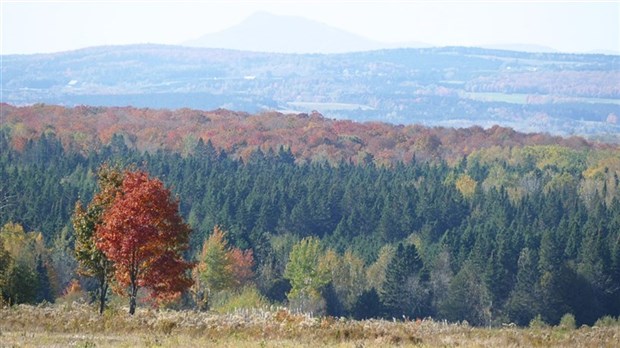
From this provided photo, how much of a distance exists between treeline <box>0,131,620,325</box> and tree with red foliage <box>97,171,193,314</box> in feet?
33.0

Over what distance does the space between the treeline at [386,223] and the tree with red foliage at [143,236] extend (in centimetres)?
1007

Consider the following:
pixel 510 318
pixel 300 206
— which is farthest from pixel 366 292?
pixel 300 206

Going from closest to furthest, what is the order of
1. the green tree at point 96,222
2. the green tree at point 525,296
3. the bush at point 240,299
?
the green tree at point 96,222, the bush at point 240,299, the green tree at point 525,296

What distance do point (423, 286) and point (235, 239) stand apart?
16.7m

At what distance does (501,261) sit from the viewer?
74562 mm

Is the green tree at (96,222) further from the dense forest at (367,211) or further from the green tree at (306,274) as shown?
the green tree at (306,274)

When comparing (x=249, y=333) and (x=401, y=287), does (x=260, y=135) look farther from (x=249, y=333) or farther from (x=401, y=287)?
(x=249, y=333)

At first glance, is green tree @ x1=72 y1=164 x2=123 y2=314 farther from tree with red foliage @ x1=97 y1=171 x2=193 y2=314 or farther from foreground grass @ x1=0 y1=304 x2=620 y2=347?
foreground grass @ x1=0 y1=304 x2=620 y2=347

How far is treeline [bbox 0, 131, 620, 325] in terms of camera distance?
69.1 meters

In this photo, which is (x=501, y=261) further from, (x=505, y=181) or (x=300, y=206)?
(x=505, y=181)

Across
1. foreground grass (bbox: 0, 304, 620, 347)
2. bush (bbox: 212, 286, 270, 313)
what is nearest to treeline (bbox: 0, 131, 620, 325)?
bush (bbox: 212, 286, 270, 313)

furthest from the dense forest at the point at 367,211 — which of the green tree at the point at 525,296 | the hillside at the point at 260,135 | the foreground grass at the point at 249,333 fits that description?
the foreground grass at the point at 249,333

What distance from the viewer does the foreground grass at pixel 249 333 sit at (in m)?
22.5

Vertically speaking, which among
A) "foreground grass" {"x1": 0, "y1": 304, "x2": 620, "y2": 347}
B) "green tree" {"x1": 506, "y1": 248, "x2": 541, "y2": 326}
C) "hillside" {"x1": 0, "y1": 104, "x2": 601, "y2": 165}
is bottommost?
"hillside" {"x1": 0, "y1": 104, "x2": 601, "y2": 165}
